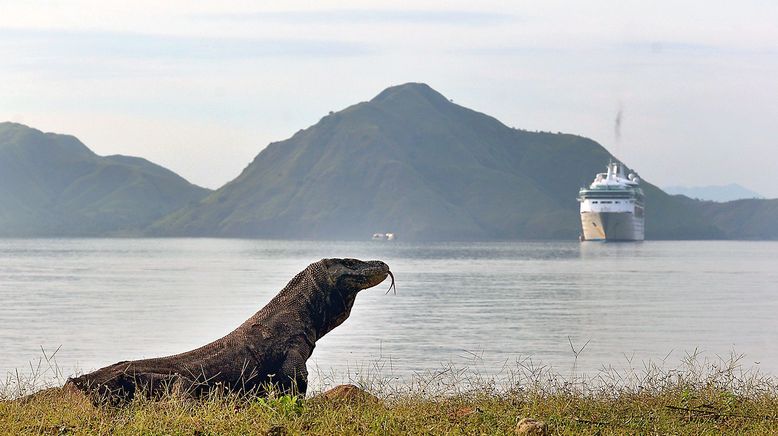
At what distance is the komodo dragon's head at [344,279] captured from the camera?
40.4 ft

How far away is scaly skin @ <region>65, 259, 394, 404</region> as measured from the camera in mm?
10633

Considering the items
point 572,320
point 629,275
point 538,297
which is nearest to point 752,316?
point 572,320

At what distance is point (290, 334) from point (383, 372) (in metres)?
9.69

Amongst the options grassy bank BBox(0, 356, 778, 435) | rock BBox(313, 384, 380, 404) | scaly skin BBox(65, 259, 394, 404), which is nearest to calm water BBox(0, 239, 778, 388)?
scaly skin BBox(65, 259, 394, 404)

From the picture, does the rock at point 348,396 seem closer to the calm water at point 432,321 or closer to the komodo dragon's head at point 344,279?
the komodo dragon's head at point 344,279

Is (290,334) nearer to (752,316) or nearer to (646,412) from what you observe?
(646,412)

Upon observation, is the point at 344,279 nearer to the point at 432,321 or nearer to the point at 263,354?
the point at 263,354

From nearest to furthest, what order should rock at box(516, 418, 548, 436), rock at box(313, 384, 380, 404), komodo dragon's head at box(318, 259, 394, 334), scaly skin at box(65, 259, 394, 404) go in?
rock at box(516, 418, 548, 436), scaly skin at box(65, 259, 394, 404), rock at box(313, 384, 380, 404), komodo dragon's head at box(318, 259, 394, 334)

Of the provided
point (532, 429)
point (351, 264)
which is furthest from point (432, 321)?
point (532, 429)

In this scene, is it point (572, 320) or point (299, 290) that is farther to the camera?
point (572, 320)

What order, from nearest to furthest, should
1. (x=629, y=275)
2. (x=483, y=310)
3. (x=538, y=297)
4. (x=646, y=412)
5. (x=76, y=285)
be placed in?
(x=646, y=412), (x=483, y=310), (x=538, y=297), (x=76, y=285), (x=629, y=275)

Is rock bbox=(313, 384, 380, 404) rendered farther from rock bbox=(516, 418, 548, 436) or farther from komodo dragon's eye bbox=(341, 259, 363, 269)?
rock bbox=(516, 418, 548, 436)

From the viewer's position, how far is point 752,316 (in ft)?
132

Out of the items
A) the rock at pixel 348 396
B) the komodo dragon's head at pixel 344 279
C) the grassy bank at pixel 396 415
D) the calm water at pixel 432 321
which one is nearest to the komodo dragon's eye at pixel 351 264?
the komodo dragon's head at pixel 344 279
